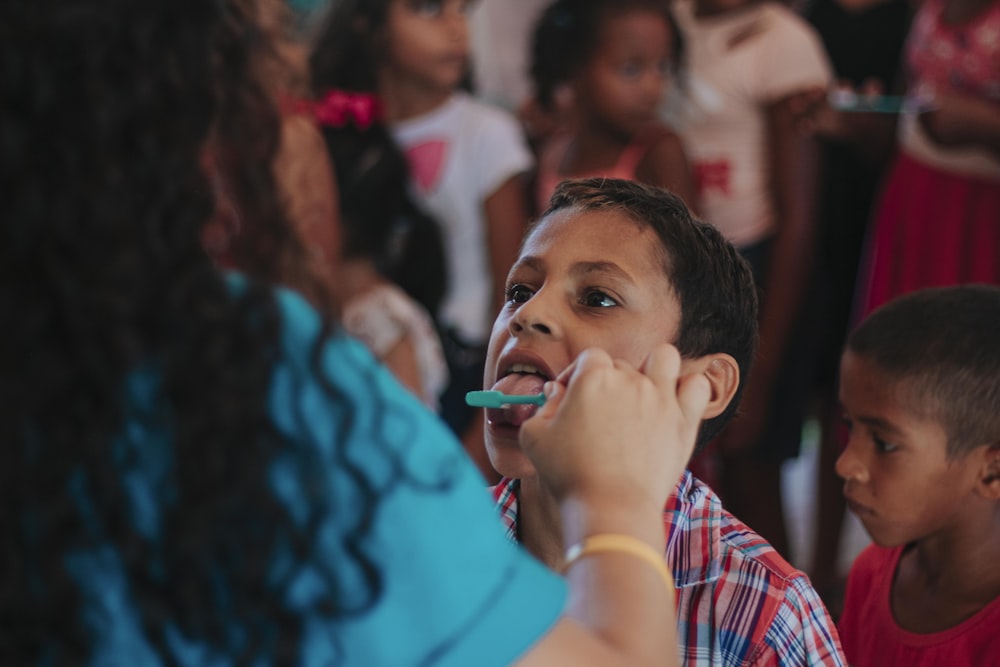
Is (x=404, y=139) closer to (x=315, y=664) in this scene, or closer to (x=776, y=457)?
(x=776, y=457)

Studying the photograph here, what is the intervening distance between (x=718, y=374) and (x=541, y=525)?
25 centimetres

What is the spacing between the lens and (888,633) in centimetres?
142

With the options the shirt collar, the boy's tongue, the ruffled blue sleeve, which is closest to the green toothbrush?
the boy's tongue

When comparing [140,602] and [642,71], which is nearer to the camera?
[140,602]

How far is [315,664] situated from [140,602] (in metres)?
0.10

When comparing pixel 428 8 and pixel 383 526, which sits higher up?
pixel 428 8

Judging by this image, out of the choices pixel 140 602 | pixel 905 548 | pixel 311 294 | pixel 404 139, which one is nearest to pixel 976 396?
pixel 905 548

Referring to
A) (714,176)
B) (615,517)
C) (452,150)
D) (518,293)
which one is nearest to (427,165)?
(452,150)

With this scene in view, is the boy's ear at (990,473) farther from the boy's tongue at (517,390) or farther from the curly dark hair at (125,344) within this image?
the curly dark hair at (125,344)

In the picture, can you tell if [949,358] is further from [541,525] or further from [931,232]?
[931,232]

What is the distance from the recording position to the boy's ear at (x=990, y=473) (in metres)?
1.42

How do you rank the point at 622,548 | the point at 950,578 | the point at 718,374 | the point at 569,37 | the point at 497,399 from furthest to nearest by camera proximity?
the point at 569,37 < the point at 950,578 < the point at 718,374 < the point at 497,399 < the point at 622,548

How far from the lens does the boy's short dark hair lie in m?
1.26

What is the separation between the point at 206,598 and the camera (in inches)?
25.6
